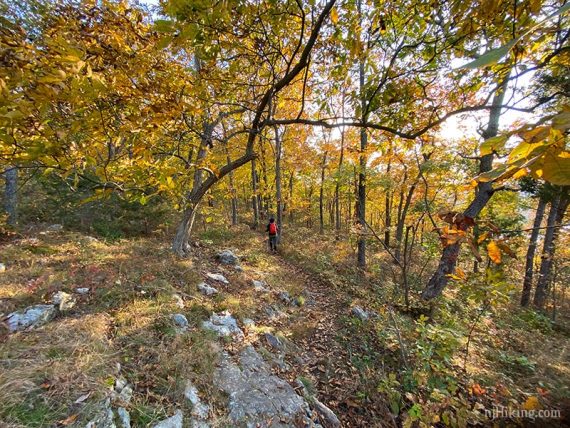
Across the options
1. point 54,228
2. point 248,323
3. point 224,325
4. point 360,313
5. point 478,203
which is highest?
point 478,203

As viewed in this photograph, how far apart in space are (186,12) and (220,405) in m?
3.59

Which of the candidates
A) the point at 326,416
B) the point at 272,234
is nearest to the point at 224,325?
the point at 326,416

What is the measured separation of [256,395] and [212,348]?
0.86 m

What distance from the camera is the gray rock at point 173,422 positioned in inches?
92.8

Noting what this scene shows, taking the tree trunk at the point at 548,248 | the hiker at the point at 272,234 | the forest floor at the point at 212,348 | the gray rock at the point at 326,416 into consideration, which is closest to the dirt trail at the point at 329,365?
the forest floor at the point at 212,348

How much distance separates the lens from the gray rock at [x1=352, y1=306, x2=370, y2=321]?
17.6ft

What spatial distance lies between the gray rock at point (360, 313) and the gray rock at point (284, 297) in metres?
1.55

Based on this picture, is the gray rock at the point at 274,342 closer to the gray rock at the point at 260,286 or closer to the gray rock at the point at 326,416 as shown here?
the gray rock at the point at 326,416

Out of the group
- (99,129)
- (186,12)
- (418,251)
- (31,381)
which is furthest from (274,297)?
(418,251)

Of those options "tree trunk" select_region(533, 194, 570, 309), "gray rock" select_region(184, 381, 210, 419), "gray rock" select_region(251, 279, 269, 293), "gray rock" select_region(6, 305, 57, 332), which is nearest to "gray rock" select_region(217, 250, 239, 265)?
"gray rock" select_region(251, 279, 269, 293)

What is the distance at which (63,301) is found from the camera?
369cm

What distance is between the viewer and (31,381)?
7.44 feet

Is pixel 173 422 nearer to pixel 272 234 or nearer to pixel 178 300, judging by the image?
pixel 178 300

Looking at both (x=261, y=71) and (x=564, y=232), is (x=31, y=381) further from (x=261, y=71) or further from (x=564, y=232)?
(x=564, y=232)
